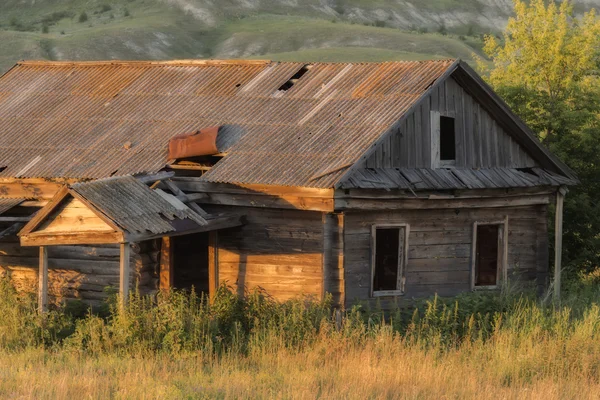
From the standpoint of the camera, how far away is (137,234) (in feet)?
44.2

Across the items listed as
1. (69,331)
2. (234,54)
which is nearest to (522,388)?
(69,331)

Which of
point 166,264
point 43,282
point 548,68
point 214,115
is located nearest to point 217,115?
point 214,115

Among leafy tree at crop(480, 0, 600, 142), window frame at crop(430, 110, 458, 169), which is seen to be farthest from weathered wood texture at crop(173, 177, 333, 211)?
leafy tree at crop(480, 0, 600, 142)

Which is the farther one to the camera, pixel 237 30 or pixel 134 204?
pixel 237 30

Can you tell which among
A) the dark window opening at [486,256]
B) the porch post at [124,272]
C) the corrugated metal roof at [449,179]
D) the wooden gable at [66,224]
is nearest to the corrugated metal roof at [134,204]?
the wooden gable at [66,224]

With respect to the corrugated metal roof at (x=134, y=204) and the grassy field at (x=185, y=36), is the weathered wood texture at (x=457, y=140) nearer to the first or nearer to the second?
the corrugated metal roof at (x=134, y=204)

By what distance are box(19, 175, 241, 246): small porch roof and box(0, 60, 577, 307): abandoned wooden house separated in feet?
0.08

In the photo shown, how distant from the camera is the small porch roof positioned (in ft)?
44.1

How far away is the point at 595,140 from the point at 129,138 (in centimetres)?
1002

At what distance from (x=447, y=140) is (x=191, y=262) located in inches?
182

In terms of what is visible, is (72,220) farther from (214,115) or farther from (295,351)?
(214,115)

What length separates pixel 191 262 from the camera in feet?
56.0

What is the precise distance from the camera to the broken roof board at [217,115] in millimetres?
15914

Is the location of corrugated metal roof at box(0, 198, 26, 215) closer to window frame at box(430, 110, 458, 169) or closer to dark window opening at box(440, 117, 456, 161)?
window frame at box(430, 110, 458, 169)
